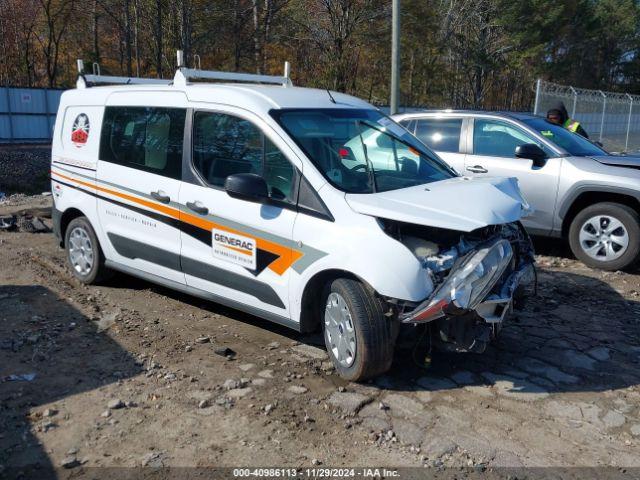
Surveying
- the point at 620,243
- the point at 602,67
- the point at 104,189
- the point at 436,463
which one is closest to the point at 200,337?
the point at 104,189

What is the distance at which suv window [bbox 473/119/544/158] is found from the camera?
25.6 ft

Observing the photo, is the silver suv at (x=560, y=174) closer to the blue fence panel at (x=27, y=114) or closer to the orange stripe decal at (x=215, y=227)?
the orange stripe decal at (x=215, y=227)

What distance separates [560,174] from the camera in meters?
7.32

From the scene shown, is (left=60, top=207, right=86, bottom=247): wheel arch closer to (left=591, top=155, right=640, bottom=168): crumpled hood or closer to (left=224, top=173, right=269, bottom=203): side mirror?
(left=224, top=173, right=269, bottom=203): side mirror

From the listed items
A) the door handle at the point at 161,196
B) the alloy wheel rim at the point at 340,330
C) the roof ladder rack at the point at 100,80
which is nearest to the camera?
the alloy wheel rim at the point at 340,330

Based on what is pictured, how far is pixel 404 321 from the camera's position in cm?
390

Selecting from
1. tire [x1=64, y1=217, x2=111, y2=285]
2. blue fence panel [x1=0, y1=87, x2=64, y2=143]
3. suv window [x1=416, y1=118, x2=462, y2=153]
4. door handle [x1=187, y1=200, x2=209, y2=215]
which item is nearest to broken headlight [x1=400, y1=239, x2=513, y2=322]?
door handle [x1=187, y1=200, x2=209, y2=215]

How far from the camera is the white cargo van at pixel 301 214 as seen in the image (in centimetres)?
401

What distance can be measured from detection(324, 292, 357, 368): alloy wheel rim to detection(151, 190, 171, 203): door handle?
175cm

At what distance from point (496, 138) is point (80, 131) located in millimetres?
4953

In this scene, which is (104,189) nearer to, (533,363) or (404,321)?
(404,321)

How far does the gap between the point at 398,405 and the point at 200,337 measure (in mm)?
1857

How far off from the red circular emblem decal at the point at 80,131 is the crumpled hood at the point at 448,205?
3217 millimetres

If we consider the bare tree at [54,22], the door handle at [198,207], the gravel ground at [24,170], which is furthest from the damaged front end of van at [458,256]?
the bare tree at [54,22]
